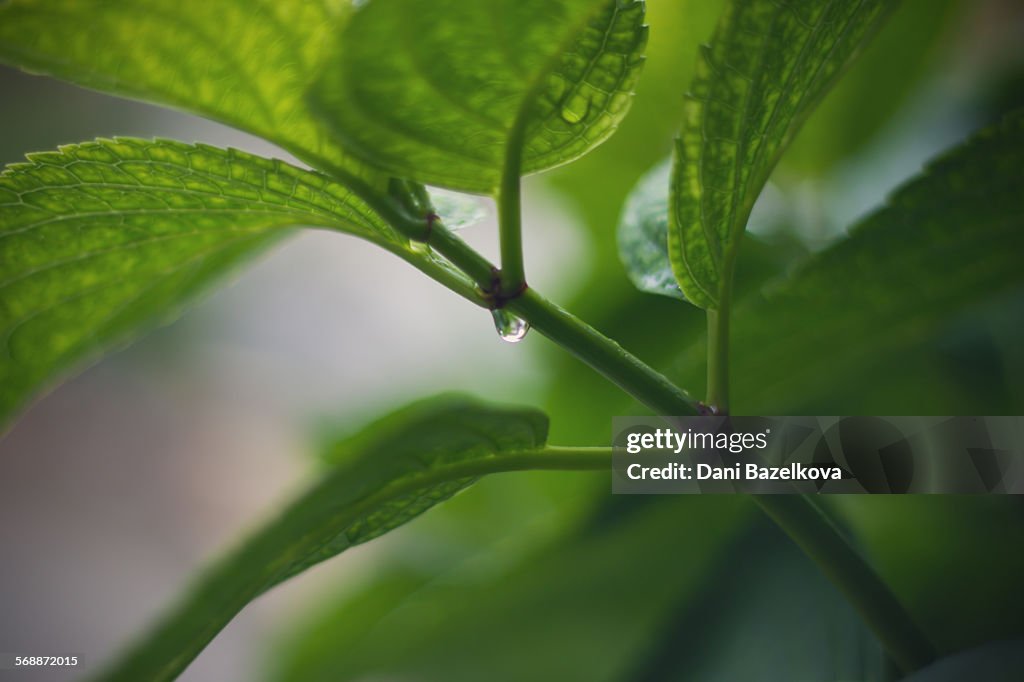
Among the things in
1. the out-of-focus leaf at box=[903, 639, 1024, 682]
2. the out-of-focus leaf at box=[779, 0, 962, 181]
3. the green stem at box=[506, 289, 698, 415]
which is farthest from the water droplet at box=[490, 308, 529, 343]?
the out-of-focus leaf at box=[779, 0, 962, 181]

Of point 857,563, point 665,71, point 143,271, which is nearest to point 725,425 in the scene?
point 857,563

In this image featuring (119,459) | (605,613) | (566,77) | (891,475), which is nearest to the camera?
(566,77)

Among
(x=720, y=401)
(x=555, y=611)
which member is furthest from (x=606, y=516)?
(x=720, y=401)

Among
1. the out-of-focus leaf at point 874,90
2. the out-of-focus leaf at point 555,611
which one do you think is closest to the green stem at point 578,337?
the out-of-focus leaf at point 555,611

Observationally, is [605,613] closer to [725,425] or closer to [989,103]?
[725,425]

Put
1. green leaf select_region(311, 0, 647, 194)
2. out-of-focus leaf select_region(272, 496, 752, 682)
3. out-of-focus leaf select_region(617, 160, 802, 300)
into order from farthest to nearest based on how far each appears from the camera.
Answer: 1. out-of-focus leaf select_region(272, 496, 752, 682)
2. out-of-focus leaf select_region(617, 160, 802, 300)
3. green leaf select_region(311, 0, 647, 194)

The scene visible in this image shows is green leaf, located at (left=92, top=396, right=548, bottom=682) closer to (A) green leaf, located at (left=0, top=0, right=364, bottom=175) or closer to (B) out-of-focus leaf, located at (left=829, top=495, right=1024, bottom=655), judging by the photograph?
(A) green leaf, located at (left=0, top=0, right=364, bottom=175)
